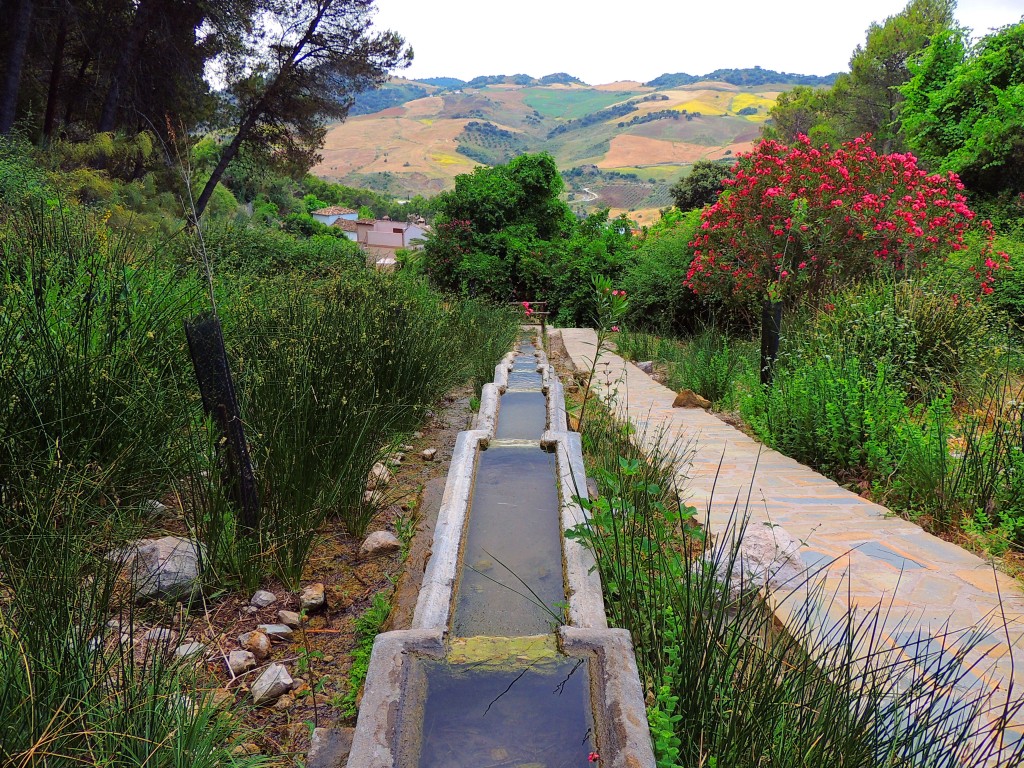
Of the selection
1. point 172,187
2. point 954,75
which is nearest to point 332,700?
point 172,187

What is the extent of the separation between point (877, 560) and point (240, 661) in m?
2.33

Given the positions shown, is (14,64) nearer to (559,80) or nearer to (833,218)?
(833,218)

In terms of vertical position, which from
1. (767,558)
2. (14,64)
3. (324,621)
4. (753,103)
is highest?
(753,103)

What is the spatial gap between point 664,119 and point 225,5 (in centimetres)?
10866

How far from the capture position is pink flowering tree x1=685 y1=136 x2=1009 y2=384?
7078mm

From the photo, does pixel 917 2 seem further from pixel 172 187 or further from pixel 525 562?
pixel 525 562

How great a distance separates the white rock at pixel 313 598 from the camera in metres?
2.18

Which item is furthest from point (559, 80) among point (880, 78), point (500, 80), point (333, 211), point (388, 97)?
point (880, 78)

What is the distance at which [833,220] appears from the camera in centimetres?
746

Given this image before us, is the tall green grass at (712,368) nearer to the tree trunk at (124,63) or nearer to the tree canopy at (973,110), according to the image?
the tree canopy at (973,110)

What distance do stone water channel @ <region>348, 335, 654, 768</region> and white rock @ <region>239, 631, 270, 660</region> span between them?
0.40 metres

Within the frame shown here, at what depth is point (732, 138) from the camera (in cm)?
9881

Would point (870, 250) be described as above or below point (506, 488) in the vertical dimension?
above

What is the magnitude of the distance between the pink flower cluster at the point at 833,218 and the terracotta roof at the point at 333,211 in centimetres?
4708
